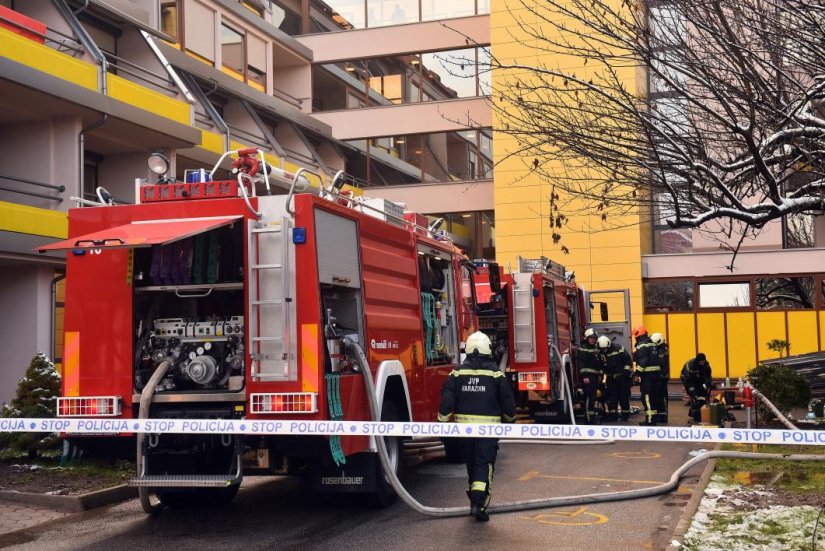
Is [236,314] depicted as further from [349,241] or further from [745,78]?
[745,78]

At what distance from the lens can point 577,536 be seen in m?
7.82

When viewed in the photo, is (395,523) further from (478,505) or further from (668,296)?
(668,296)

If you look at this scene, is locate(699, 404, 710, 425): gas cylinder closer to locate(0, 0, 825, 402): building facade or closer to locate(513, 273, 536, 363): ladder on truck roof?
locate(513, 273, 536, 363): ladder on truck roof

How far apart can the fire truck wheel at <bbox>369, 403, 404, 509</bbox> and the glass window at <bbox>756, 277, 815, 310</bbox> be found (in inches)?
819

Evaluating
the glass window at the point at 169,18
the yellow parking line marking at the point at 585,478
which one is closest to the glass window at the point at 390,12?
the glass window at the point at 169,18

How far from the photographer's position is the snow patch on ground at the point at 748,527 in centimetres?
716

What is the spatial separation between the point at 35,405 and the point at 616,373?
33.6 feet

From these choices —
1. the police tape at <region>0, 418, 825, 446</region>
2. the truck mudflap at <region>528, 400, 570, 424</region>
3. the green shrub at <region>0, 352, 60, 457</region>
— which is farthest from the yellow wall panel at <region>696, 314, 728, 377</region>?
the police tape at <region>0, 418, 825, 446</region>

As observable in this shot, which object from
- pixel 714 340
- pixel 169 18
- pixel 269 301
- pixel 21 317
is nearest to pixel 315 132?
pixel 169 18

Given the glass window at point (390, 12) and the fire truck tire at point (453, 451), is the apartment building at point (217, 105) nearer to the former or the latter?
the glass window at point (390, 12)

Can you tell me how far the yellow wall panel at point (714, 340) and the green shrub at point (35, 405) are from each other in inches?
803

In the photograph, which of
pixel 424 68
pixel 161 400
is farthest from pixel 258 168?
pixel 424 68

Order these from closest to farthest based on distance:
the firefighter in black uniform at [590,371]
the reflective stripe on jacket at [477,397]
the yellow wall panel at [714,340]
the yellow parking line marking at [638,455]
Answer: the reflective stripe on jacket at [477,397]
the yellow parking line marking at [638,455]
the firefighter in black uniform at [590,371]
the yellow wall panel at [714,340]

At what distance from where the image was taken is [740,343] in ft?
90.6
